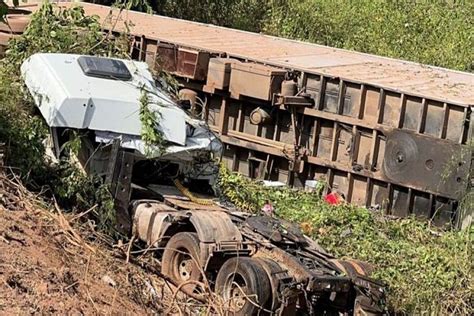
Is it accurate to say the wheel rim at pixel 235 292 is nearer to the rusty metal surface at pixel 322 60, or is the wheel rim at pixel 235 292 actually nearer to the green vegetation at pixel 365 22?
the rusty metal surface at pixel 322 60

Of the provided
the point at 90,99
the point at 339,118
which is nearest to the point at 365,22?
the point at 339,118

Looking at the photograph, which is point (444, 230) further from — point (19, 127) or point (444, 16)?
point (444, 16)

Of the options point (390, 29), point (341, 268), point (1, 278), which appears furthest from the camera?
point (390, 29)

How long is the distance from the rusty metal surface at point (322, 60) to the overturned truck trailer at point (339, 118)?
0.03 meters

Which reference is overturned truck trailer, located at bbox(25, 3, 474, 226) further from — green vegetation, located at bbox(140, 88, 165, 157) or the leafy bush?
the leafy bush

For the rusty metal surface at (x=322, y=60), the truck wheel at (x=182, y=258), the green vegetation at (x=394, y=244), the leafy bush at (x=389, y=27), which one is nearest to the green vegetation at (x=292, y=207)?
the green vegetation at (x=394, y=244)

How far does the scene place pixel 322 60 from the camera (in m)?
14.3

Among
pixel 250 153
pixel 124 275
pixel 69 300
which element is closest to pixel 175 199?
pixel 124 275

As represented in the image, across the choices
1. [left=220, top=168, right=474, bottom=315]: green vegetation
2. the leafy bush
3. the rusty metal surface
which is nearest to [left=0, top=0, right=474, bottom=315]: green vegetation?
[left=220, top=168, right=474, bottom=315]: green vegetation

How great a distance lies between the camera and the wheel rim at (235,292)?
7707 millimetres

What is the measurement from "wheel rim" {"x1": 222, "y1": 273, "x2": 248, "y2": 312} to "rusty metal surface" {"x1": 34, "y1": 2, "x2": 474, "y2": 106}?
4821mm

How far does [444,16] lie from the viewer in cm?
2084

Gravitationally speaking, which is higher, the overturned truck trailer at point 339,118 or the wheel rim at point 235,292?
the overturned truck trailer at point 339,118

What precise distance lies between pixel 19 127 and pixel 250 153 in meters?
4.93
